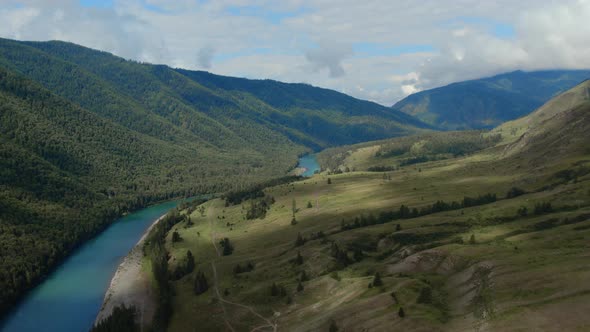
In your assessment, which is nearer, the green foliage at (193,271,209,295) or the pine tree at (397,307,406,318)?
the pine tree at (397,307,406,318)

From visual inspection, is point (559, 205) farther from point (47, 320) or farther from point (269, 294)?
point (47, 320)

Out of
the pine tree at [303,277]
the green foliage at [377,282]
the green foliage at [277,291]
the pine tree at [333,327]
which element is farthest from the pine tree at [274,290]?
the pine tree at [333,327]

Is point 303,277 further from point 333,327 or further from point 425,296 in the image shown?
point 425,296

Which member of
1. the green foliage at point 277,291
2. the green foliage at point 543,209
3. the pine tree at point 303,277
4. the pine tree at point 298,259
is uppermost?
the green foliage at point 543,209

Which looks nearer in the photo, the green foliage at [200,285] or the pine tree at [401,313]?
the pine tree at [401,313]

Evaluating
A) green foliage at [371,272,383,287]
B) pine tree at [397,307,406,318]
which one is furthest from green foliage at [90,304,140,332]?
pine tree at [397,307,406,318]

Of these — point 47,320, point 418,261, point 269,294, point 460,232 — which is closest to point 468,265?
point 418,261

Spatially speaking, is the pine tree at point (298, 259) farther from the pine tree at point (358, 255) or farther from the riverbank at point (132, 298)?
the riverbank at point (132, 298)

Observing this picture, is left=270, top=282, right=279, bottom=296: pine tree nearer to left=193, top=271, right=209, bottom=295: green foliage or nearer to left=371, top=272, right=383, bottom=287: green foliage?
left=193, top=271, right=209, bottom=295: green foliage

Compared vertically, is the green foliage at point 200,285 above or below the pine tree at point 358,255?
below

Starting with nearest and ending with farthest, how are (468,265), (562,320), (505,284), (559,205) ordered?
(562,320), (505,284), (468,265), (559,205)

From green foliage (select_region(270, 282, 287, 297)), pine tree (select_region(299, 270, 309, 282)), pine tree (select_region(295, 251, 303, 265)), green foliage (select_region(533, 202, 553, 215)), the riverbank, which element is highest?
green foliage (select_region(533, 202, 553, 215))
